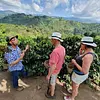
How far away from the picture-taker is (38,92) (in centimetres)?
445

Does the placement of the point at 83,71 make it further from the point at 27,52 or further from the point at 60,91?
the point at 27,52

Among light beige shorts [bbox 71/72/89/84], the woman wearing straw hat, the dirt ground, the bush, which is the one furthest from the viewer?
the bush

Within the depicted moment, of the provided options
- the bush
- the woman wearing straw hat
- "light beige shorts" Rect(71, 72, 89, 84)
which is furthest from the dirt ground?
the woman wearing straw hat

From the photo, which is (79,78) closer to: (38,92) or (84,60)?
(84,60)

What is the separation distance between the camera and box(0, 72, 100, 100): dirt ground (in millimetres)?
4238

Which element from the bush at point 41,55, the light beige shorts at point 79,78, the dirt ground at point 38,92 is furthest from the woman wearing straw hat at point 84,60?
the bush at point 41,55

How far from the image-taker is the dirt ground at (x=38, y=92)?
424 centimetres

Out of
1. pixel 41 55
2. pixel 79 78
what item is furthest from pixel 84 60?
pixel 41 55

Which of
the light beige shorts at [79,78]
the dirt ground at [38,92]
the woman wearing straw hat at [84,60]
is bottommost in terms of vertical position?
Result: the dirt ground at [38,92]

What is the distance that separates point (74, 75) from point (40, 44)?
165 centimetres

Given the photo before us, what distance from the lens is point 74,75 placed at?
3.68 m

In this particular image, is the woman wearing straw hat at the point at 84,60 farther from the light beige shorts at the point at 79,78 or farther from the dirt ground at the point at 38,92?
the dirt ground at the point at 38,92

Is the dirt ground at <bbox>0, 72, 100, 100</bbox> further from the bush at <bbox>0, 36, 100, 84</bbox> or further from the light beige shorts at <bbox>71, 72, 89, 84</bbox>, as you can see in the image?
the light beige shorts at <bbox>71, 72, 89, 84</bbox>

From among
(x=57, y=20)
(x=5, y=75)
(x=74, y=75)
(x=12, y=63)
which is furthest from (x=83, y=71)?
(x=57, y=20)
